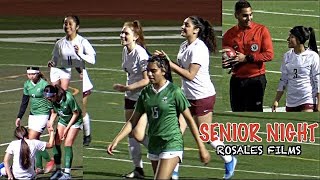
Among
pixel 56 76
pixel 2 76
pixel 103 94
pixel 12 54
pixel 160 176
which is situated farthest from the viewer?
pixel 12 54

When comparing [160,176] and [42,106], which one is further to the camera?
[42,106]

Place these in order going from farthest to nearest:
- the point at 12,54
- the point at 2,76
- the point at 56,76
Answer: the point at 12,54 → the point at 2,76 → the point at 56,76

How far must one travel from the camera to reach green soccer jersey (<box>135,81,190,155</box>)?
13.9 meters

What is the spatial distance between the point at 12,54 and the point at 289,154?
709 centimetres

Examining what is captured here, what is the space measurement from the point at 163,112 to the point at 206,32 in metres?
1.82

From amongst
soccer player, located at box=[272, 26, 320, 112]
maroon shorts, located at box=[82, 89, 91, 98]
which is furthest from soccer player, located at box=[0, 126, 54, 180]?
soccer player, located at box=[272, 26, 320, 112]

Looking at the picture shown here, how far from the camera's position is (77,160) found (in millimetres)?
15438

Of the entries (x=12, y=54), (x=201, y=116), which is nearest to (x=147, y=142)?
(x=201, y=116)

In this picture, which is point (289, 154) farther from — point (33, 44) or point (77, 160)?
point (33, 44)

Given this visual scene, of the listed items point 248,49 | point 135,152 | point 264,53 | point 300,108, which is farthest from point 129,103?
point 300,108

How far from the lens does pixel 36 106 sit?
50.8 feet

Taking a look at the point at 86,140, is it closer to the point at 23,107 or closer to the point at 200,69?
the point at 23,107

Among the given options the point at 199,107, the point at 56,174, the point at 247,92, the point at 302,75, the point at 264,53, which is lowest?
the point at 56,174

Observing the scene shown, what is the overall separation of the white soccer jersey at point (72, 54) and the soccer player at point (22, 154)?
1.09 metres
